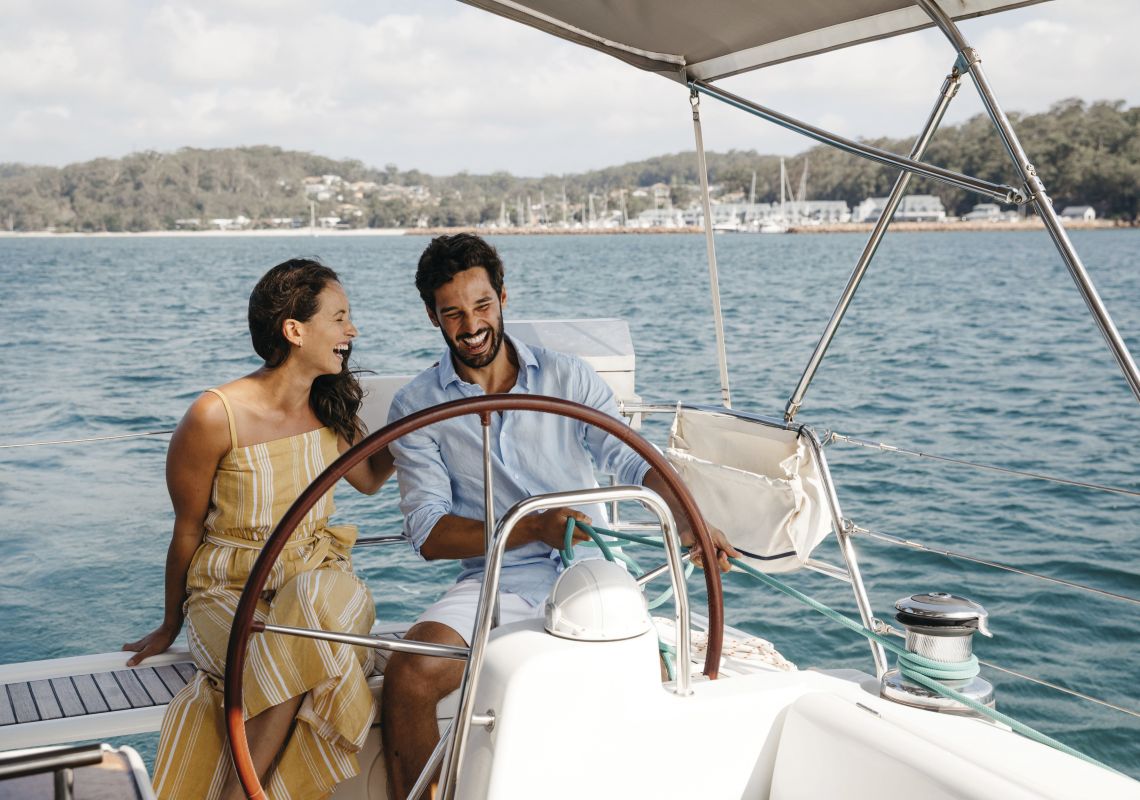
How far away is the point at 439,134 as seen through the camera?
5184cm

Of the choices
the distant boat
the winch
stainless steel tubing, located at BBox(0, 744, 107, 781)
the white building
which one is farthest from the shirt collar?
the distant boat

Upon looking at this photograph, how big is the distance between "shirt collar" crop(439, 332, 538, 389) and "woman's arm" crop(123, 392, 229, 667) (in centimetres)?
42

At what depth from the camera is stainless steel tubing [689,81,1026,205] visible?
5.43 ft

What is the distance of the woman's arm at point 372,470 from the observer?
198 cm

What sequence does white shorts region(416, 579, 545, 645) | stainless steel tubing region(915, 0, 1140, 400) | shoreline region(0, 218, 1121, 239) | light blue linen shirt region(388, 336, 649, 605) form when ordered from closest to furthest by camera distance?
1. stainless steel tubing region(915, 0, 1140, 400)
2. white shorts region(416, 579, 545, 645)
3. light blue linen shirt region(388, 336, 649, 605)
4. shoreline region(0, 218, 1121, 239)

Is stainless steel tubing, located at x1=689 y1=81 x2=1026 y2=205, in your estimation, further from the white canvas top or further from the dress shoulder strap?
the dress shoulder strap

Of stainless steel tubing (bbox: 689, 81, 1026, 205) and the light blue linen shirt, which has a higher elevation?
stainless steel tubing (bbox: 689, 81, 1026, 205)

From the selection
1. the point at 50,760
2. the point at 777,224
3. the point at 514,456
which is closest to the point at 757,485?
the point at 514,456

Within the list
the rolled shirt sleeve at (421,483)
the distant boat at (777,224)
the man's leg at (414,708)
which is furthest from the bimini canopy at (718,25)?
the distant boat at (777,224)

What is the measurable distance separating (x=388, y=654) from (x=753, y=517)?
0.72 m

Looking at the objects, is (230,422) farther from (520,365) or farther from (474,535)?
(520,365)

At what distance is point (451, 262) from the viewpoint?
199cm

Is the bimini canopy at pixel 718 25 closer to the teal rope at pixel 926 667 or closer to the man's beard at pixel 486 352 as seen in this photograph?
the man's beard at pixel 486 352

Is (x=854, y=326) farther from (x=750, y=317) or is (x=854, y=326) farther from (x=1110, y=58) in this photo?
(x=1110, y=58)
